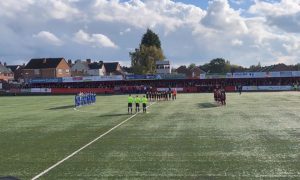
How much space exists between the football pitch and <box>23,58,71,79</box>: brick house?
104178mm

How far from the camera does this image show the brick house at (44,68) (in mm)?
131875

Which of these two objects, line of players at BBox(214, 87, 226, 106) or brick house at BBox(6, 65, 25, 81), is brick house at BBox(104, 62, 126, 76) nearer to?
brick house at BBox(6, 65, 25, 81)

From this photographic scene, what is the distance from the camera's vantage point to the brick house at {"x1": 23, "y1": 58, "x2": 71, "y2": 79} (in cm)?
13188

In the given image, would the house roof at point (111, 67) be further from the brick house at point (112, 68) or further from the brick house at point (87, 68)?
the brick house at point (87, 68)

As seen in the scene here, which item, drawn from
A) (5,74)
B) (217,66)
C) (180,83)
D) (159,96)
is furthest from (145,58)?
(159,96)

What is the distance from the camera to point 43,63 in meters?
134

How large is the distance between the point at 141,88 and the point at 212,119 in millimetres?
53612

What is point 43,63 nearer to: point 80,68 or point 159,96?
point 80,68

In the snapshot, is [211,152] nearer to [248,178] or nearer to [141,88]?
[248,178]

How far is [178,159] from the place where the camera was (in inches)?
617

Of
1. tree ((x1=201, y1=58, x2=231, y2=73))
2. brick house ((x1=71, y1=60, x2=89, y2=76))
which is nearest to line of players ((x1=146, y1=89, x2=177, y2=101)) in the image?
brick house ((x1=71, y1=60, x2=89, y2=76))

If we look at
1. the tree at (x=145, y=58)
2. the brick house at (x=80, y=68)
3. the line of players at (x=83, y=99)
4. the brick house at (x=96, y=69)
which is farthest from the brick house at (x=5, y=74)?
the line of players at (x=83, y=99)

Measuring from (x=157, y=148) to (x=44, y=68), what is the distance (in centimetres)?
11867

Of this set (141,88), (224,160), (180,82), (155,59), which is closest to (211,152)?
(224,160)
